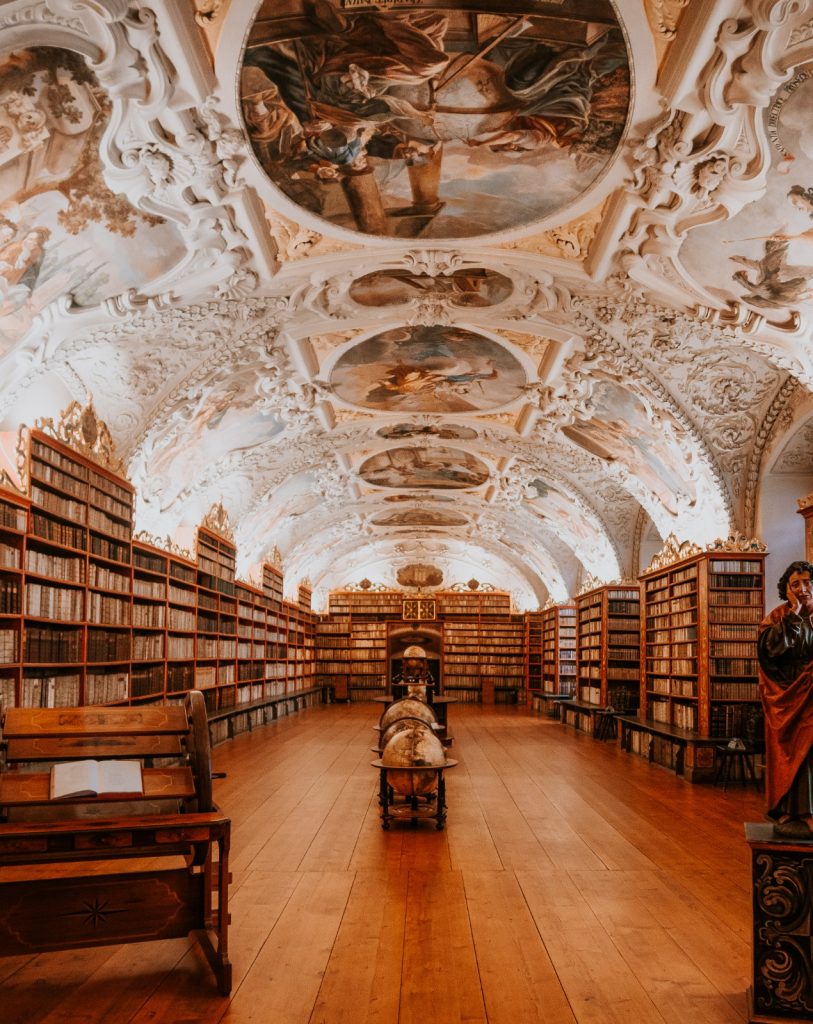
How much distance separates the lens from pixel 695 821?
967 centimetres

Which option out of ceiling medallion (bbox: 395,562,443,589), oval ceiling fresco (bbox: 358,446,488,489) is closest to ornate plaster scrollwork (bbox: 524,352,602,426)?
oval ceiling fresco (bbox: 358,446,488,489)

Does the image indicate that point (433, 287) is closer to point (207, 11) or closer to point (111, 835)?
point (207, 11)

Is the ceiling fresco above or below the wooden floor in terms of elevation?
above

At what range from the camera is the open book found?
194 inches

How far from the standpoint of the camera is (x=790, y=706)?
4.82 metres

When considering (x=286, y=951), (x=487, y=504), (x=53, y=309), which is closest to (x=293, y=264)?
(x=53, y=309)

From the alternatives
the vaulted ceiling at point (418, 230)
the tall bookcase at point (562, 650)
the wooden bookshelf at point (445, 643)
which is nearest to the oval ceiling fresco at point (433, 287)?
the vaulted ceiling at point (418, 230)

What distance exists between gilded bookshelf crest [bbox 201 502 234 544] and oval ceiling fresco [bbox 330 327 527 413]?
3817 mm

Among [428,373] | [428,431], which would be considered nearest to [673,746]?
[428,373]

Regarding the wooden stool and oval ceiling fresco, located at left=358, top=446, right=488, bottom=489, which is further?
oval ceiling fresco, located at left=358, top=446, right=488, bottom=489

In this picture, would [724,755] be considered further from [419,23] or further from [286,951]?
[419,23]

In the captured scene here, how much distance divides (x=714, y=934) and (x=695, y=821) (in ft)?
13.4

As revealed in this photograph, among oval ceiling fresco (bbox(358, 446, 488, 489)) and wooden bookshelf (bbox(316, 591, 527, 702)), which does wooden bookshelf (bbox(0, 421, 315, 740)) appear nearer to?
oval ceiling fresco (bbox(358, 446, 488, 489))

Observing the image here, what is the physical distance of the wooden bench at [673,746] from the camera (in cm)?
1270
